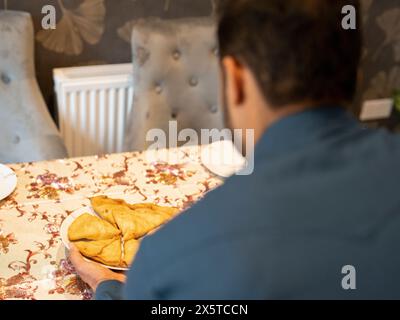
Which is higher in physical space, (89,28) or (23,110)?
(89,28)

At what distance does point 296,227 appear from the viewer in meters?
0.60

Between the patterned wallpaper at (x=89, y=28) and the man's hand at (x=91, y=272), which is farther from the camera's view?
the patterned wallpaper at (x=89, y=28)

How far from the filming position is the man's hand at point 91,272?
1.09 m

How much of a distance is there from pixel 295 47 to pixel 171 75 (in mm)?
1383

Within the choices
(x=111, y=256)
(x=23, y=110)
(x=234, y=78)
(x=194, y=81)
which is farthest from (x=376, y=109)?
(x=234, y=78)

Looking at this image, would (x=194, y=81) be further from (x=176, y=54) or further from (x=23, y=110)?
(x=23, y=110)

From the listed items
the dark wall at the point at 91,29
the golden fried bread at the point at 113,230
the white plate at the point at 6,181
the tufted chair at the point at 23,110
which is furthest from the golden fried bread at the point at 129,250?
the dark wall at the point at 91,29

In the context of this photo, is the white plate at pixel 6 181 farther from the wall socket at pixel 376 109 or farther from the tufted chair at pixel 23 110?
the wall socket at pixel 376 109

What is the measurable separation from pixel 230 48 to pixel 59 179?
0.88 meters

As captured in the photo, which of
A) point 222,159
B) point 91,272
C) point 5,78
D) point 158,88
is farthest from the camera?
point 158,88

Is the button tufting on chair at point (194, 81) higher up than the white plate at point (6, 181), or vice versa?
the button tufting on chair at point (194, 81)

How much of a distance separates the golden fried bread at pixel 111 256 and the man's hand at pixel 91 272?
2 centimetres

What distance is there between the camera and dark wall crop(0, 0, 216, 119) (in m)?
2.06
